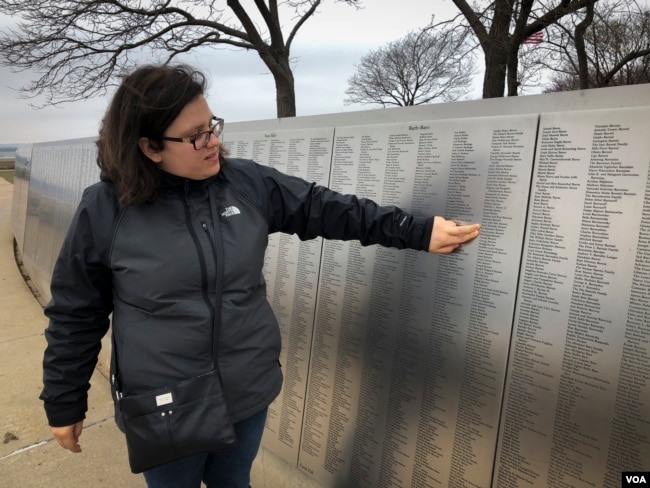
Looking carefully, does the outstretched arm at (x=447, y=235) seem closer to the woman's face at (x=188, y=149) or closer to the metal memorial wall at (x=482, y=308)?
the metal memorial wall at (x=482, y=308)

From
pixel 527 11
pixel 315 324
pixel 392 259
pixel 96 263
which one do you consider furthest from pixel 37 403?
pixel 527 11

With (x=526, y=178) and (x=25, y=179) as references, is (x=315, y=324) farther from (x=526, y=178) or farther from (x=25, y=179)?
(x=25, y=179)

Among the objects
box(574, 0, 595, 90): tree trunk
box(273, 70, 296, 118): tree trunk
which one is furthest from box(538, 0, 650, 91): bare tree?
box(273, 70, 296, 118): tree trunk

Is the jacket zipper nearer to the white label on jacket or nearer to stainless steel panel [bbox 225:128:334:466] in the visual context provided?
the white label on jacket

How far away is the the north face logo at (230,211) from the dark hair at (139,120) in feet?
0.75

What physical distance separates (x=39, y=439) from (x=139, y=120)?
9.62 ft

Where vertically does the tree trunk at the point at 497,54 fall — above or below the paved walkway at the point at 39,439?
above

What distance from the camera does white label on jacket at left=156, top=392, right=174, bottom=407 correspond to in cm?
135

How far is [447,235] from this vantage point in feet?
5.59

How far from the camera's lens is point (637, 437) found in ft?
4.72

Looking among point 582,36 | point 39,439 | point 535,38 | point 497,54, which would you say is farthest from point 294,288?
point 535,38

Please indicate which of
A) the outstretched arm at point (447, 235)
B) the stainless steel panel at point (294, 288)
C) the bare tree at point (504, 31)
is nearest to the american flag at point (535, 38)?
the bare tree at point (504, 31)

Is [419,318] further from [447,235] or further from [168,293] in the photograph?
[168,293]

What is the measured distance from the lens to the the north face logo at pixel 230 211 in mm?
1494
